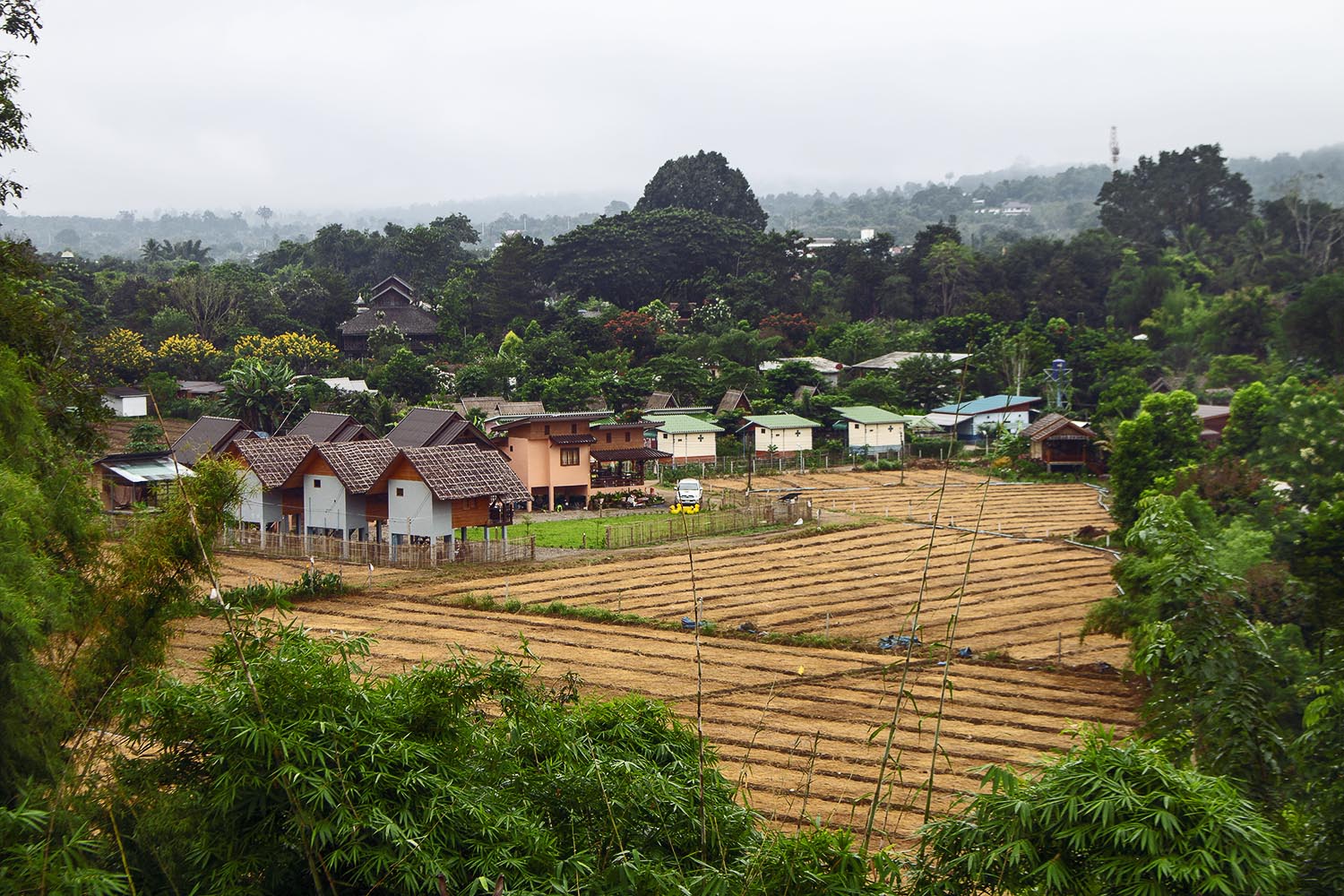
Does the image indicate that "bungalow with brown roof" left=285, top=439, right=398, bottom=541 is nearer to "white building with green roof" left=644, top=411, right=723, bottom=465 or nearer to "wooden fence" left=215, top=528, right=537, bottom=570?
"wooden fence" left=215, top=528, right=537, bottom=570

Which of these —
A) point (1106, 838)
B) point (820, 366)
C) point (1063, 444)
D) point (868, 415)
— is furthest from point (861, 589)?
point (820, 366)

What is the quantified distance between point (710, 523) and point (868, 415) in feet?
49.1

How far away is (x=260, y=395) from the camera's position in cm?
3744

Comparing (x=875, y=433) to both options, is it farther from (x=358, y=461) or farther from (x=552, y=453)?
(x=358, y=461)

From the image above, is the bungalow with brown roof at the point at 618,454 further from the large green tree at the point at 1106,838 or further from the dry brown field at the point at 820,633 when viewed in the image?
the large green tree at the point at 1106,838

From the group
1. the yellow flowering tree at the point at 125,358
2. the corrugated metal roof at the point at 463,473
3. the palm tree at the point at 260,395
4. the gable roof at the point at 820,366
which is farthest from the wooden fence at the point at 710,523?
A: the yellow flowering tree at the point at 125,358

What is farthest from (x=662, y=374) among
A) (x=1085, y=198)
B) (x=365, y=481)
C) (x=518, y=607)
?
(x=1085, y=198)

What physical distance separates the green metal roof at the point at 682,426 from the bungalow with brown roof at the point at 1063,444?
1055cm

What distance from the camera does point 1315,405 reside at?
22.2 metres

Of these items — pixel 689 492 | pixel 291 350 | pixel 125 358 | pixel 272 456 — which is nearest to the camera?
pixel 272 456

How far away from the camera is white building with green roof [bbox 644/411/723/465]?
39.8m

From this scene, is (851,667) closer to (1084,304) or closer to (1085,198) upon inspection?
(1084,304)

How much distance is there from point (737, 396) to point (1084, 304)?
80.8ft

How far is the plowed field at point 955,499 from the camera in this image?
30656 millimetres
